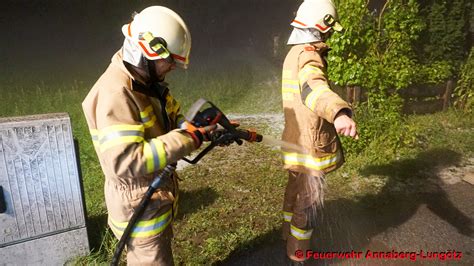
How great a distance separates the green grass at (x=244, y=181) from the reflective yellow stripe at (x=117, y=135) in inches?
73.0

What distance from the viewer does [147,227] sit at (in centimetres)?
216

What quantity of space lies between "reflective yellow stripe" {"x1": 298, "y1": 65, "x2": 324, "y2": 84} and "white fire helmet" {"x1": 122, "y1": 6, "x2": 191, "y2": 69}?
104 cm

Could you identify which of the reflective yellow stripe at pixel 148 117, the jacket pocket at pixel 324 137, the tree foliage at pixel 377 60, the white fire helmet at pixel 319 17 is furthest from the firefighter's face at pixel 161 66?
the tree foliage at pixel 377 60

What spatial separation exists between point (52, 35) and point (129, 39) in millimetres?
16860

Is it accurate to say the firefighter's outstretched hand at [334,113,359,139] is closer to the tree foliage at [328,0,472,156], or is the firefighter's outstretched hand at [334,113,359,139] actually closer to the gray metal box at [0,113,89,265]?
the gray metal box at [0,113,89,265]

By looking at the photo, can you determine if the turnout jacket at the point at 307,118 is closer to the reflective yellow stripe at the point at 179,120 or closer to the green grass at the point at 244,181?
the reflective yellow stripe at the point at 179,120

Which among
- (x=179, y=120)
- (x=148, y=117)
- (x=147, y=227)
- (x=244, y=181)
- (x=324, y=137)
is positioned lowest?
(x=244, y=181)

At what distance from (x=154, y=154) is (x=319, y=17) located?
1811mm

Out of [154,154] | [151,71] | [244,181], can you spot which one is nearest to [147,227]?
[154,154]

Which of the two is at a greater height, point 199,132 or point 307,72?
point 307,72

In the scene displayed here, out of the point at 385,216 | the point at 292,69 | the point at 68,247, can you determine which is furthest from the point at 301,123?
the point at 68,247

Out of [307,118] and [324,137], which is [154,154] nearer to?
[307,118]

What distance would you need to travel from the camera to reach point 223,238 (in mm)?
3646

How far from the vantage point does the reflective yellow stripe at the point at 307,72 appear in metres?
2.62
